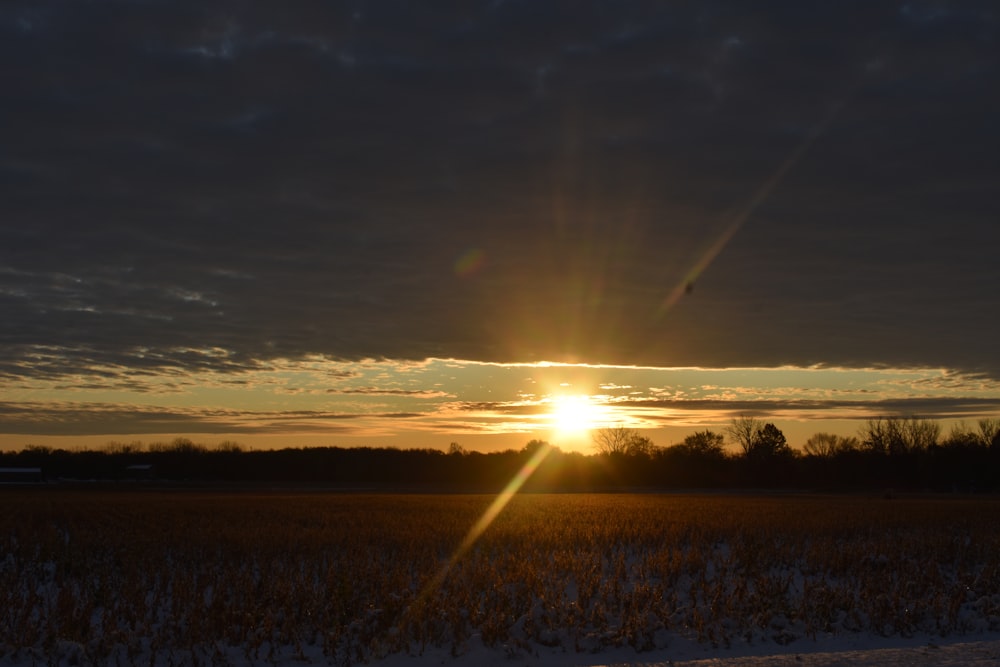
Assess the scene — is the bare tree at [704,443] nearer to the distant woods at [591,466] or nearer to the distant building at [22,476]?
the distant woods at [591,466]

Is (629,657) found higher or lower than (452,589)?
lower

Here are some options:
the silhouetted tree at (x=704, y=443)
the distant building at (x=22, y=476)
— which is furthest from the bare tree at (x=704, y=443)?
the distant building at (x=22, y=476)

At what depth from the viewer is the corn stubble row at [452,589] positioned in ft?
42.8

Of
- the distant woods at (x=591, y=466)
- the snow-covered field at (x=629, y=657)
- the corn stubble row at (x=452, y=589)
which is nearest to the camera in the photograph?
the snow-covered field at (x=629, y=657)

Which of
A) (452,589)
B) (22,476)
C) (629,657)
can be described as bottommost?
(22,476)

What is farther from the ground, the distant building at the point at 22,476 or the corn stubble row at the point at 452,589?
the corn stubble row at the point at 452,589

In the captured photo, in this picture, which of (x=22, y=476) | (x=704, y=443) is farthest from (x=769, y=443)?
(x=22, y=476)

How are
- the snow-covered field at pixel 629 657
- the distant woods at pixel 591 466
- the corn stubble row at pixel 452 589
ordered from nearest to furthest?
the snow-covered field at pixel 629 657 < the corn stubble row at pixel 452 589 < the distant woods at pixel 591 466

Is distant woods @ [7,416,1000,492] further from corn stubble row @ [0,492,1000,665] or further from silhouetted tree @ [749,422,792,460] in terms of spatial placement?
corn stubble row @ [0,492,1000,665]

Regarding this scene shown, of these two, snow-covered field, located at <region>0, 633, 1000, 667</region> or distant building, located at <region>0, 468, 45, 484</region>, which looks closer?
snow-covered field, located at <region>0, 633, 1000, 667</region>

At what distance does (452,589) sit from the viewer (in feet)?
51.6

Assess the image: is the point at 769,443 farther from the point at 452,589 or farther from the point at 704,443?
the point at 452,589

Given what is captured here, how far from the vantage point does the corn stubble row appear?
42.8 feet

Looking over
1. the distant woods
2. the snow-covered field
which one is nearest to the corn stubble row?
the snow-covered field
